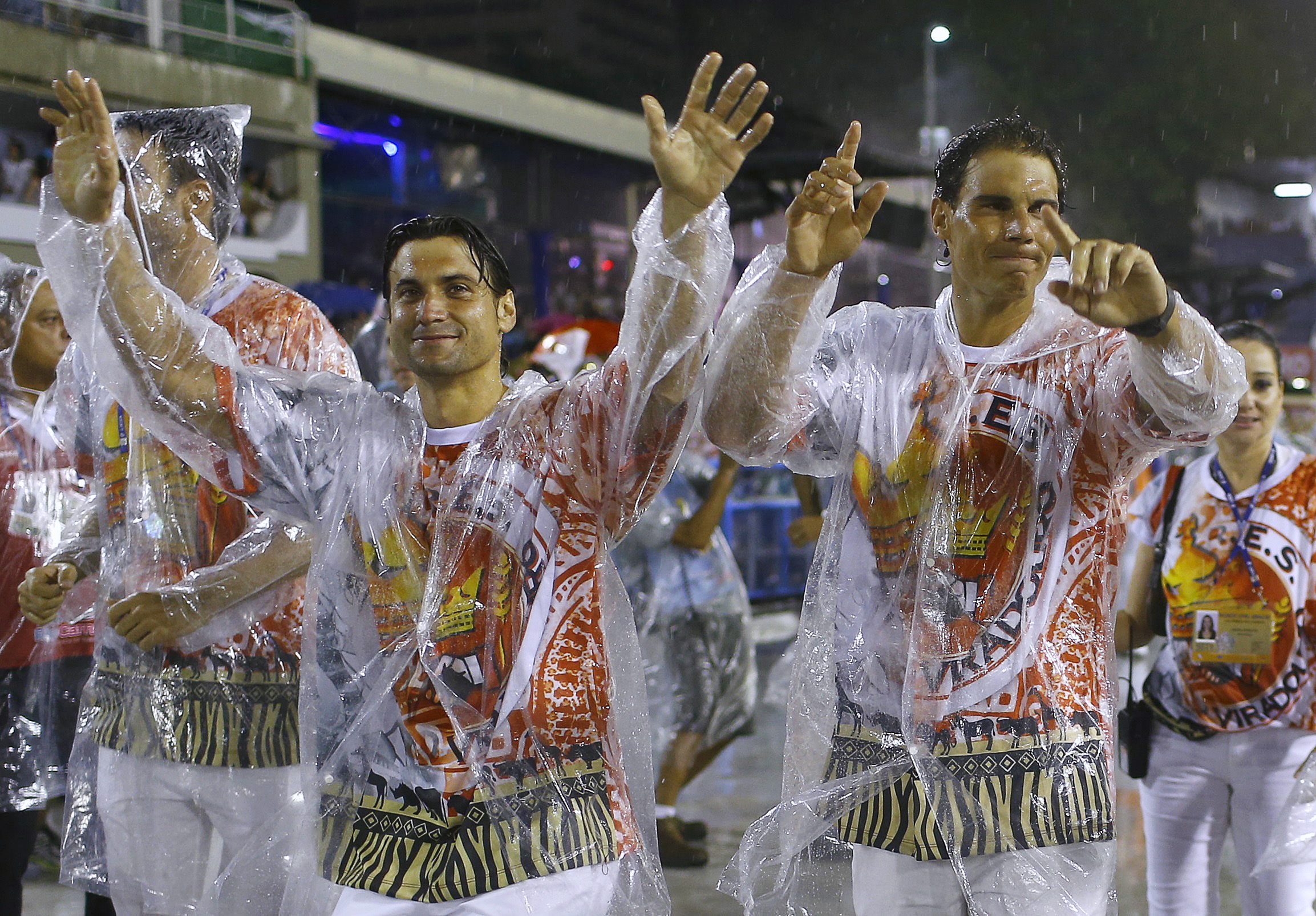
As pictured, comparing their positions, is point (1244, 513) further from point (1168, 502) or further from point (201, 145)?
point (201, 145)

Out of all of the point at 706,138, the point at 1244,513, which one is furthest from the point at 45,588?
the point at 1244,513

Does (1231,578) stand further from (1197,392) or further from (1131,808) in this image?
(1131,808)

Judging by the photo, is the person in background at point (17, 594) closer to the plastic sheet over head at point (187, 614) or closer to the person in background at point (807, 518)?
the plastic sheet over head at point (187, 614)

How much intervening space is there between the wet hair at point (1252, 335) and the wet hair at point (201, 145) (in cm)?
227

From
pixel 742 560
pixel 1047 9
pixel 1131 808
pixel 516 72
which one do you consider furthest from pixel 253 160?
pixel 1047 9

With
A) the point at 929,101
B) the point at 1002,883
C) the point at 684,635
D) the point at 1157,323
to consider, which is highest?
the point at 929,101

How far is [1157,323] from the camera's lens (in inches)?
66.6

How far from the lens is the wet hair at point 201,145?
2471 millimetres

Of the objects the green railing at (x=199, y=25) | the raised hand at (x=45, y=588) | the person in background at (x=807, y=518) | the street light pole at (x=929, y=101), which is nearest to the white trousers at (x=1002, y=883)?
the person in background at (x=807, y=518)

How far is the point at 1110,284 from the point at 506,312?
0.89 metres

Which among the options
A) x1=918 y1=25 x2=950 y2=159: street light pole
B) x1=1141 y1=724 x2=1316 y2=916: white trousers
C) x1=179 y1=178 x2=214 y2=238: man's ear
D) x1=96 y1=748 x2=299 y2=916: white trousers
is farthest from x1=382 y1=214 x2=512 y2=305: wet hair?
x1=918 y1=25 x2=950 y2=159: street light pole

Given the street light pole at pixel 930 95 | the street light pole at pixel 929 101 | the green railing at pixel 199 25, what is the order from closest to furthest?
the green railing at pixel 199 25 < the street light pole at pixel 929 101 < the street light pole at pixel 930 95

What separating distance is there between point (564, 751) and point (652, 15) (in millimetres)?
Answer: 23640

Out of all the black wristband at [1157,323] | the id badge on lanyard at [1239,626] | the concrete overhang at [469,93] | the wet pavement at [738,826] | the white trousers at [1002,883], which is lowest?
the wet pavement at [738,826]
